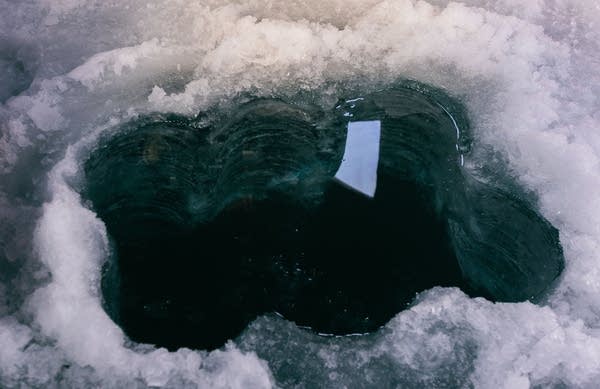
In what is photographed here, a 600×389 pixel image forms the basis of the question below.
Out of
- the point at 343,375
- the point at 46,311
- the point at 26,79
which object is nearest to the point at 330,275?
the point at 343,375

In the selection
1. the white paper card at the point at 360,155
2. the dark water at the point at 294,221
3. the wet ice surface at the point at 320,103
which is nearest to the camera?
the wet ice surface at the point at 320,103

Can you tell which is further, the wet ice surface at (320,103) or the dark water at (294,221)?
the dark water at (294,221)

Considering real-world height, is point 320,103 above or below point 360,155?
above

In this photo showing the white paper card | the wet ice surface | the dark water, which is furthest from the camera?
the white paper card

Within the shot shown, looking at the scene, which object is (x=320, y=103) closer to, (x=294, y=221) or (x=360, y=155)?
(x=360, y=155)

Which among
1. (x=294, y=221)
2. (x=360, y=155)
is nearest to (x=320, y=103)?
(x=360, y=155)

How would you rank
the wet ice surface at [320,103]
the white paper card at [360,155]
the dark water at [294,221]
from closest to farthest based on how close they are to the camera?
the wet ice surface at [320,103] → the dark water at [294,221] → the white paper card at [360,155]
